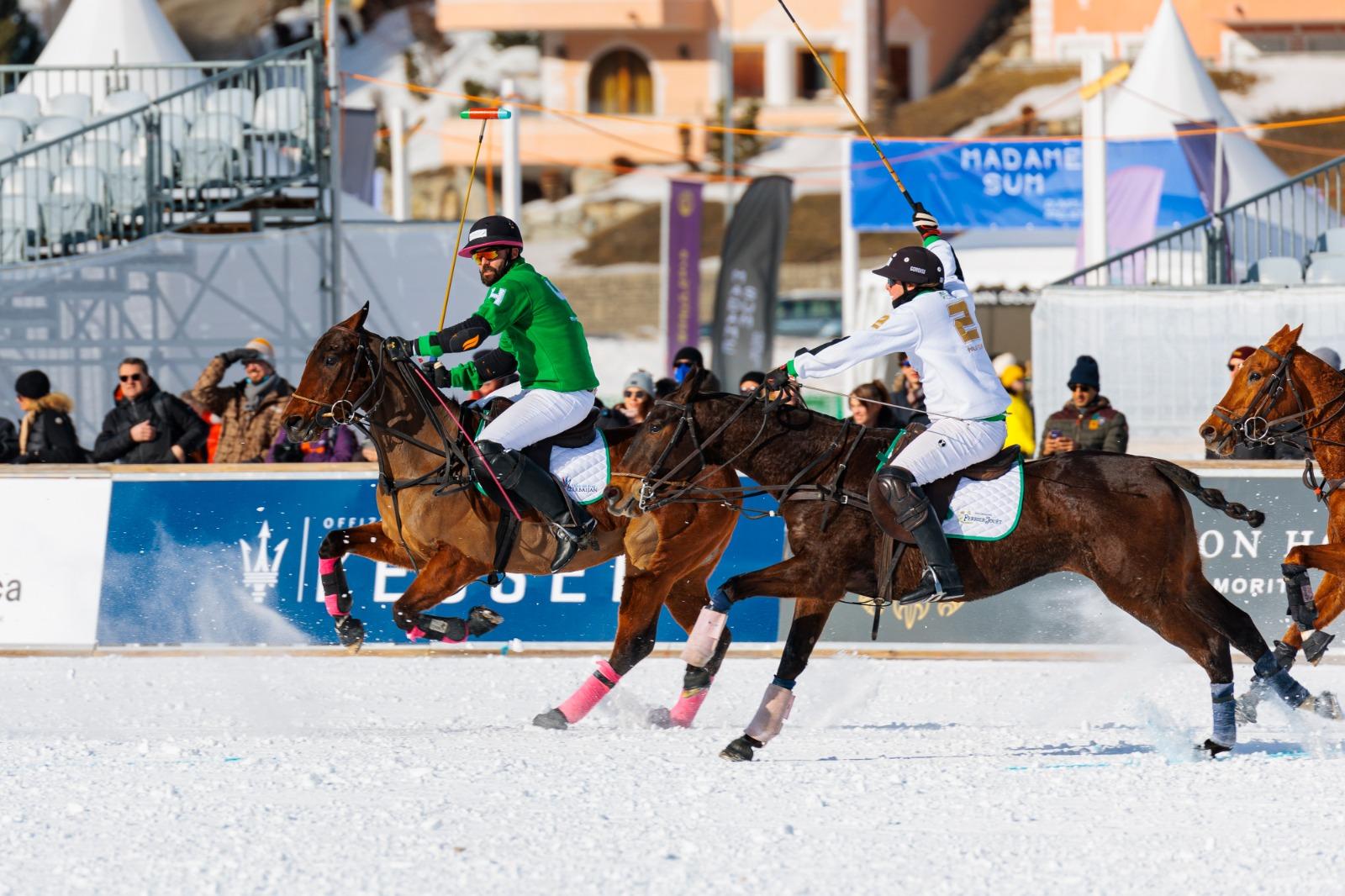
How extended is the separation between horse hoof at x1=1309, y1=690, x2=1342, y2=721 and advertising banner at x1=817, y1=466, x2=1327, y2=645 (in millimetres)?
3308

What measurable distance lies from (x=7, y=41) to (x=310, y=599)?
51.0 m

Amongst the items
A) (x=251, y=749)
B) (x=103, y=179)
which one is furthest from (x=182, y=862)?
(x=103, y=179)

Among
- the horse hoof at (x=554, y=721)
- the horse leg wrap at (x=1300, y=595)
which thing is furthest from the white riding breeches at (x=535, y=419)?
the horse leg wrap at (x=1300, y=595)

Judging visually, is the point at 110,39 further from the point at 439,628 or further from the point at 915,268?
the point at 915,268

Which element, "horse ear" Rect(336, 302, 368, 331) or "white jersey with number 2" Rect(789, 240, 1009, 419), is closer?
"white jersey with number 2" Rect(789, 240, 1009, 419)

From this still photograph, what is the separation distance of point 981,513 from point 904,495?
1.55 feet

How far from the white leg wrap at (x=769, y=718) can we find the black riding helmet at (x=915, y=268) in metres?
2.01

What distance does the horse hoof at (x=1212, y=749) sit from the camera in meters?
9.17

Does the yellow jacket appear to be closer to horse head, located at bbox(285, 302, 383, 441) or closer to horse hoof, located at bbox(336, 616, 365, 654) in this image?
horse head, located at bbox(285, 302, 383, 441)

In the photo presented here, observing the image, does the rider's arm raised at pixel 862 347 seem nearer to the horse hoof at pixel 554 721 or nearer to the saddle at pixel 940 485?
the saddle at pixel 940 485

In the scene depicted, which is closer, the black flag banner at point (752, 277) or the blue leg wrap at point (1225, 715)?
the blue leg wrap at point (1225, 715)

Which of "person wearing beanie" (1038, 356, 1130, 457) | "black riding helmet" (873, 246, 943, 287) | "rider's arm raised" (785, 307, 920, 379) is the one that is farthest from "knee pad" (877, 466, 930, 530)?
"person wearing beanie" (1038, 356, 1130, 457)

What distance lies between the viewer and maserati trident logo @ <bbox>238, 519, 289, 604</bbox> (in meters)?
13.6

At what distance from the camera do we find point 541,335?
10.4 meters
